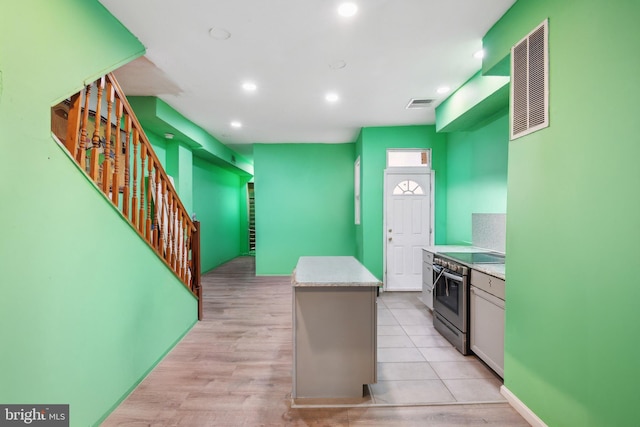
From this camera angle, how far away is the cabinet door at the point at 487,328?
231 cm

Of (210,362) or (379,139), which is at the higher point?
(379,139)

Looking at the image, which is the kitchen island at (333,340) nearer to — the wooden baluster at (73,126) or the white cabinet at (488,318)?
the white cabinet at (488,318)

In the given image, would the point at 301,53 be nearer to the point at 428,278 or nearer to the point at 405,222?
the point at 428,278

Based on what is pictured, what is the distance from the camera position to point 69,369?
5.41 feet

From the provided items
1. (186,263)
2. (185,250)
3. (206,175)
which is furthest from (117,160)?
(206,175)

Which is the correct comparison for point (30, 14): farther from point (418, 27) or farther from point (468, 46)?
point (468, 46)

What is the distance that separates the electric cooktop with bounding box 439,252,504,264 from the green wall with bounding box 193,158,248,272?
540 centimetres

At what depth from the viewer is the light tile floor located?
2.16 metres

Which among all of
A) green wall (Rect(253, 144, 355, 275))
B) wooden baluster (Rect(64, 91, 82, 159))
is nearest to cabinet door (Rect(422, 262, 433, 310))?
green wall (Rect(253, 144, 355, 275))

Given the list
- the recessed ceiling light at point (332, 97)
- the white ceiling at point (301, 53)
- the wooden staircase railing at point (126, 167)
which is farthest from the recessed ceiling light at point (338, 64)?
the wooden staircase railing at point (126, 167)

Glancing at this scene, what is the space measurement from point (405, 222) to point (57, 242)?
4580mm

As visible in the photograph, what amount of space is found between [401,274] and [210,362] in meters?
3.48

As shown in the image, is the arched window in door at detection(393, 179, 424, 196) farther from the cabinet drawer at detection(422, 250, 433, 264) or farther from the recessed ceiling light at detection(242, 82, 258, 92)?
the recessed ceiling light at detection(242, 82, 258, 92)

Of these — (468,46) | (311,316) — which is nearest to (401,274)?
(311,316)
